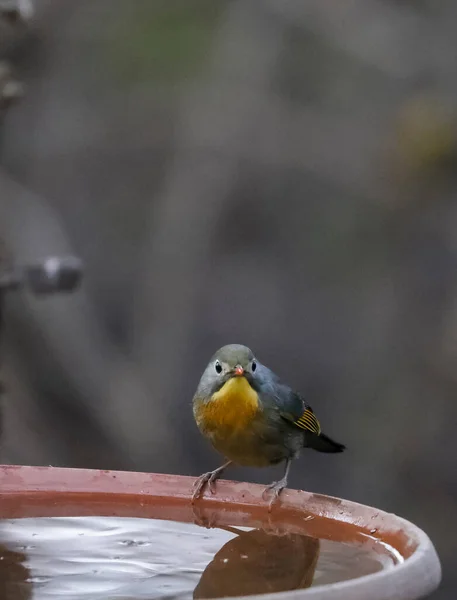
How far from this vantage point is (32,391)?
359 inches

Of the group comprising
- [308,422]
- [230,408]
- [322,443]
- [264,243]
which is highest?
[230,408]

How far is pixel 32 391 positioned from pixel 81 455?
0.63m

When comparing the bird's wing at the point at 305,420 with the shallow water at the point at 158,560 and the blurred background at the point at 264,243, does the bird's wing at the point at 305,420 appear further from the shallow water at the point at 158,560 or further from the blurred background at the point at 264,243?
the blurred background at the point at 264,243

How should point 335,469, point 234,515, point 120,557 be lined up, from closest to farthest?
1. point 120,557
2. point 234,515
3. point 335,469

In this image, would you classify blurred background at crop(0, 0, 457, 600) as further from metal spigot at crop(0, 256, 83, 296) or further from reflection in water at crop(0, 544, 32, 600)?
reflection in water at crop(0, 544, 32, 600)

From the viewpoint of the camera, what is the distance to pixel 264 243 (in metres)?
9.21

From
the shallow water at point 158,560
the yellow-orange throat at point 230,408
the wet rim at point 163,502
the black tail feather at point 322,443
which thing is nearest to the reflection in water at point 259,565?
the shallow water at point 158,560

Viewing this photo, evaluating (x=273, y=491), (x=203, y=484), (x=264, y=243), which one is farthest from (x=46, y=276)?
(x=264, y=243)

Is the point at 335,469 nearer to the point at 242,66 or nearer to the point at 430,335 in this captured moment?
the point at 430,335

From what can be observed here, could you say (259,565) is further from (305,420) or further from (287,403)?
(305,420)

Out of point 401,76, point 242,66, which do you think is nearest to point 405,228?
point 401,76

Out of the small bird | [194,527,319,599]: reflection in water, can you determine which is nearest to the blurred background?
the small bird

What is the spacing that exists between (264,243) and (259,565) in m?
6.77

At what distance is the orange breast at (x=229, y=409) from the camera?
3.67 meters
